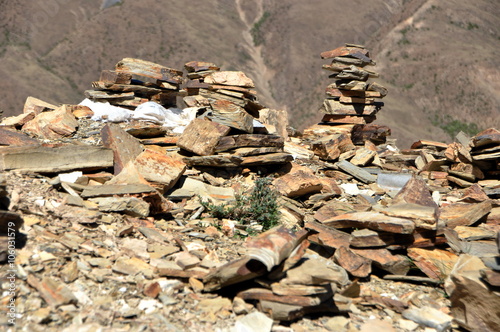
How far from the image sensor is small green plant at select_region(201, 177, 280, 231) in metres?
5.14

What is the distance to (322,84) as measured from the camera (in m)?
41.1

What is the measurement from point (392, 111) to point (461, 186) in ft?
86.4

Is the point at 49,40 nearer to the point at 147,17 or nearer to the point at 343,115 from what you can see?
the point at 147,17

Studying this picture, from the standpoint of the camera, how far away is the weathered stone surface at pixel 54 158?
4.77 meters

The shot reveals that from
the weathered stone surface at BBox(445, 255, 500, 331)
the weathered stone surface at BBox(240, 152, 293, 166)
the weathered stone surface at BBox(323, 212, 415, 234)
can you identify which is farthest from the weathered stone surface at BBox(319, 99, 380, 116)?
the weathered stone surface at BBox(445, 255, 500, 331)

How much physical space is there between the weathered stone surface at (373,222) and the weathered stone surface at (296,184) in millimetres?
1111

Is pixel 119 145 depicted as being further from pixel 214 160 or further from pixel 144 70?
pixel 144 70

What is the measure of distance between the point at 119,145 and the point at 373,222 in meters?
3.43

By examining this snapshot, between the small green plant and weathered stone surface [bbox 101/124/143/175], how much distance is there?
4.01ft

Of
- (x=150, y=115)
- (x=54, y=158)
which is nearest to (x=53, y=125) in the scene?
(x=150, y=115)

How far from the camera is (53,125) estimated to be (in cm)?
684

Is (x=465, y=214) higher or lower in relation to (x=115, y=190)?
lower

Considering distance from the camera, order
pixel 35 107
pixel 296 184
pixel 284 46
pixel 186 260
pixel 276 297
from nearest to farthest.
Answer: pixel 276 297 < pixel 186 260 < pixel 296 184 < pixel 35 107 < pixel 284 46

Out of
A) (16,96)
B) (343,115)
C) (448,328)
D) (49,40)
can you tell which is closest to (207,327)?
(448,328)
